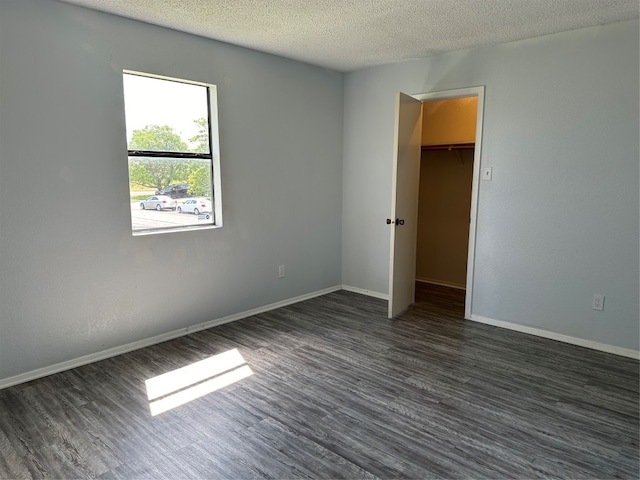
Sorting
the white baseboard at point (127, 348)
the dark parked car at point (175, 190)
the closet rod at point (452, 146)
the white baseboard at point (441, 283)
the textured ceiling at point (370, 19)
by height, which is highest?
the textured ceiling at point (370, 19)

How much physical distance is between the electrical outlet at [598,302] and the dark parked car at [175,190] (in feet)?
11.1

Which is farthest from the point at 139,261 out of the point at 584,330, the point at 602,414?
the point at 584,330

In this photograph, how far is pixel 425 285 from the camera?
5.20 meters

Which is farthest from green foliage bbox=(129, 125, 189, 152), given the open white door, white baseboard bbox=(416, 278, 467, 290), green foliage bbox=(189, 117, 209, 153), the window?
white baseboard bbox=(416, 278, 467, 290)

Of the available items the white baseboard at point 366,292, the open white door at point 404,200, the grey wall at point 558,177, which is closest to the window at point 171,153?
the open white door at point 404,200

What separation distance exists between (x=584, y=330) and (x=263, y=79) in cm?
348

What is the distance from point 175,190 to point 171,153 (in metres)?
0.30

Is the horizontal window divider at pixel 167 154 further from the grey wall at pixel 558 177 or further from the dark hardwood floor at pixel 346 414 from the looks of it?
the grey wall at pixel 558 177

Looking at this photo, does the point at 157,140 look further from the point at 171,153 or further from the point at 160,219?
the point at 160,219

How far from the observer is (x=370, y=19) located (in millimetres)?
2959

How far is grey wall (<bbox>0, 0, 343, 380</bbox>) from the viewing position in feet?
8.54

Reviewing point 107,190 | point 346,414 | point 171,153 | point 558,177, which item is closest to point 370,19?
point 171,153

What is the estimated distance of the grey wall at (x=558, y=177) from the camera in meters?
3.09

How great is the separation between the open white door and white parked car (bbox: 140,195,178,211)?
74.5 inches
